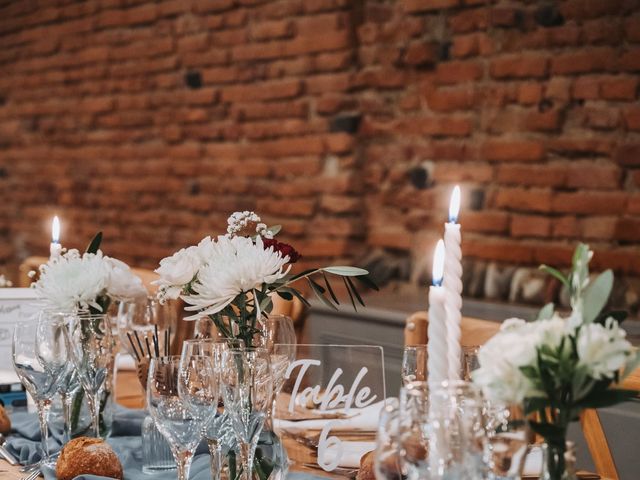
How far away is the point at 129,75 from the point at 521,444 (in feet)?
10.9

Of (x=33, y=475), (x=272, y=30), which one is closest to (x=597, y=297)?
(x=33, y=475)

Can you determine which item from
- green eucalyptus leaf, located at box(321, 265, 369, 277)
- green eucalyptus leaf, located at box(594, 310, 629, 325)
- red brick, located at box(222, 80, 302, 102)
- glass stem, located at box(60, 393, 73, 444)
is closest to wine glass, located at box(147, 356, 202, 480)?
green eucalyptus leaf, located at box(321, 265, 369, 277)

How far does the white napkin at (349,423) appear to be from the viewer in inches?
41.3

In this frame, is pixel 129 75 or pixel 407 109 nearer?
pixel 407 109

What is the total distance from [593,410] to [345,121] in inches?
69.1

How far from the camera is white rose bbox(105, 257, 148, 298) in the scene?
1409 mm

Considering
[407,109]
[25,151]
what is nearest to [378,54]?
[407,109]

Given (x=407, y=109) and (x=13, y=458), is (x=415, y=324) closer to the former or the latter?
(x=13, y=458)

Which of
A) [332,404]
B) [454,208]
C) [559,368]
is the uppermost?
[454,208]

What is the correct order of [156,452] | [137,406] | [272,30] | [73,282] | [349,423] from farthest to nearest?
[272,30], [137,406], [73,282], [156,452], [349,423]

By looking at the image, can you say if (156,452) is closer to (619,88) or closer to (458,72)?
(619,88)

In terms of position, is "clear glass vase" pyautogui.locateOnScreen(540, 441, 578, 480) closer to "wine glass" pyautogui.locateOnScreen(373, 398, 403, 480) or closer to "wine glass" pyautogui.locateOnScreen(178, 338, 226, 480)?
"wine glass" pyautogui.locateOnScreen(373, 398, 403, 480)

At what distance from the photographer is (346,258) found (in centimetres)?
295

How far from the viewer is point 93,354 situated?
1291 millimetres
